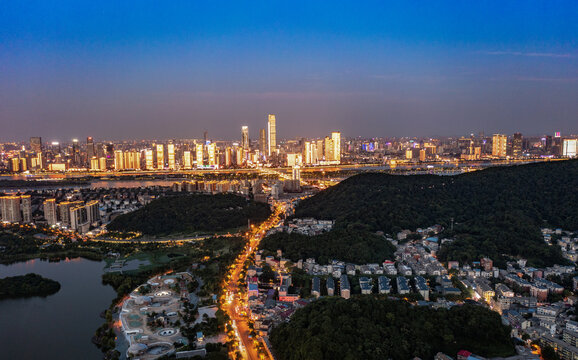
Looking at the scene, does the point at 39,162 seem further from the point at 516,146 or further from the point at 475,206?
the point at 516,146

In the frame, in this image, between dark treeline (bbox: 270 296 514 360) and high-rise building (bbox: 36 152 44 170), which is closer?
dark treeline (bbox: 270 296 514 360)

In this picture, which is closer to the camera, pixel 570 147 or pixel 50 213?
→ pixel 50 213

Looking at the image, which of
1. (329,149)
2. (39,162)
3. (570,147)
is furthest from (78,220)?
(570,147)

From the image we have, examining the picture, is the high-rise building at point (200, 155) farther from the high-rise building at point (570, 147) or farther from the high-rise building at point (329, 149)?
the high-rise building at point (570, 147)

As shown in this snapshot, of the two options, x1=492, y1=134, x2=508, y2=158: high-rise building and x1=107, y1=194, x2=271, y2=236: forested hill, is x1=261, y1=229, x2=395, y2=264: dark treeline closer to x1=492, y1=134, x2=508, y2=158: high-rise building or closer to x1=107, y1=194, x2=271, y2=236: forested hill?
x1=107, y1=194, x2=271, y2=236: forested hill

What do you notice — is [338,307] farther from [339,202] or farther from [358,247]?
[339,202]

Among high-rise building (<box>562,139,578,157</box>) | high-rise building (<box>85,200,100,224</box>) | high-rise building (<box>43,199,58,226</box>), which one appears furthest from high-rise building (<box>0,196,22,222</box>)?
high-rise building (<box>562,139,578,157</box>)
